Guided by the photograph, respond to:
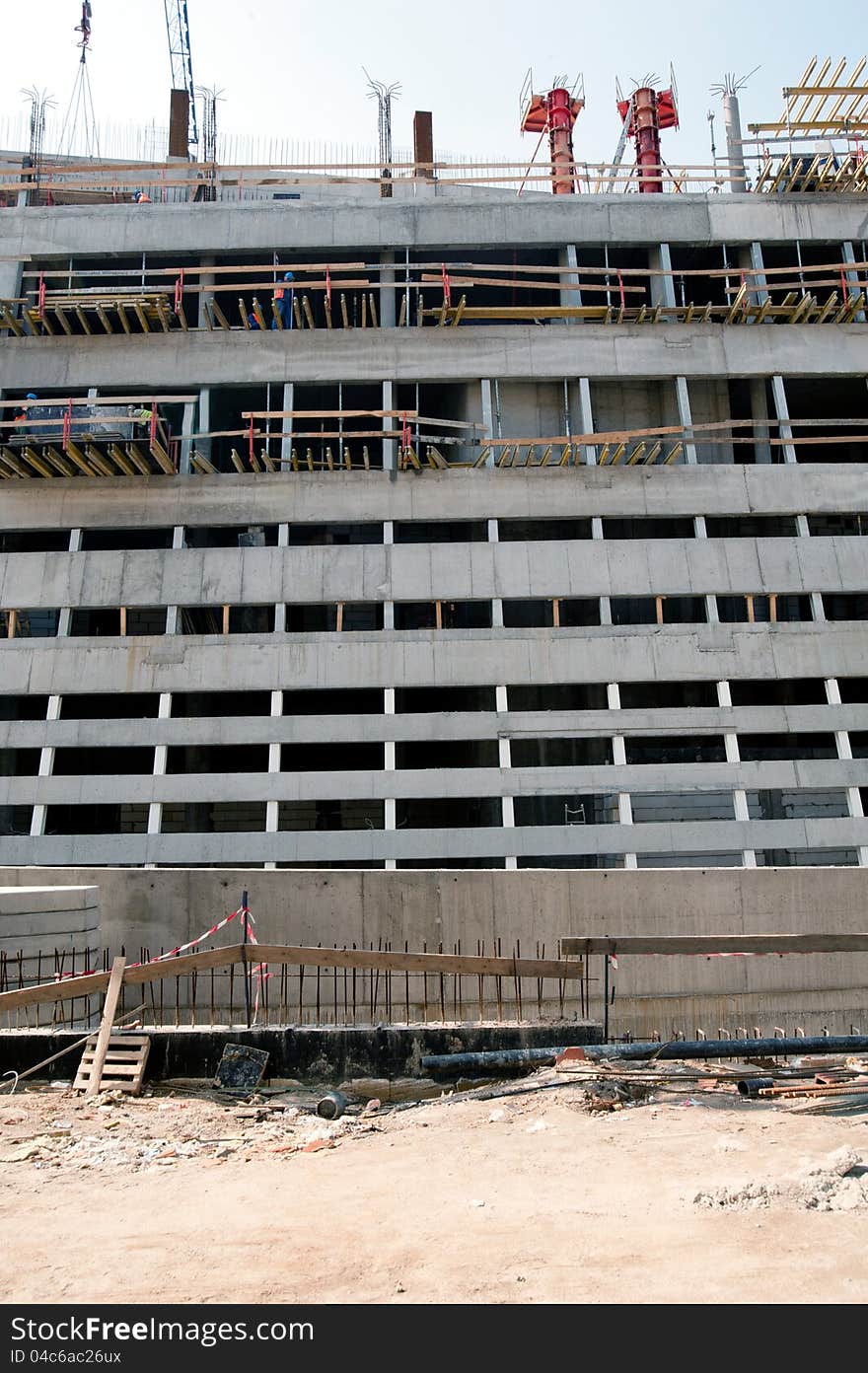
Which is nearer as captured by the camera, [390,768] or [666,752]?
[390,768]

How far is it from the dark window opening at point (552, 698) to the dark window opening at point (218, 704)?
803 centimetres

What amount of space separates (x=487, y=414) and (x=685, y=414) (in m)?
6.30

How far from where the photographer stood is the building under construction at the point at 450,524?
24.5 m

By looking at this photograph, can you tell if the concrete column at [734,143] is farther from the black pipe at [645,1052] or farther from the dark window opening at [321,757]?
the black pipe at [645,1052]

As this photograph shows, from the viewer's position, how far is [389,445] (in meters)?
27.1

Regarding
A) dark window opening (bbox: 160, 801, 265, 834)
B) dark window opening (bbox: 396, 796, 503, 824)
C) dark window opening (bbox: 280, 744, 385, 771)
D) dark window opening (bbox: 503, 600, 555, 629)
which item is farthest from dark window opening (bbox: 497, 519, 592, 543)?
dark window opening (bbox: 160, 801, 265, 834)

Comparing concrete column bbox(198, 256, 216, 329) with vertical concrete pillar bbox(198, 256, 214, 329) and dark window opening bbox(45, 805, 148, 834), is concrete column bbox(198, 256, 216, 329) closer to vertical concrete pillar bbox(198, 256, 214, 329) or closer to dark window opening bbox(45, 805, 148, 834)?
vertical concrete pillar bbox(198, 256, 214, 329)

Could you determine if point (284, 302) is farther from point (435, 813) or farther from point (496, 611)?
point (435, 813)

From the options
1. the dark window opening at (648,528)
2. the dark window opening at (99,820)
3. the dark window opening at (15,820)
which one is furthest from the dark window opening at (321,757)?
the dark window opening at (648,528)

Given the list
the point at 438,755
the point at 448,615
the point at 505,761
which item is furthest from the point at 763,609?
the point at 438,755

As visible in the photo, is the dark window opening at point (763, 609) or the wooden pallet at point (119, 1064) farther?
the dark window opening at point (763, 609)

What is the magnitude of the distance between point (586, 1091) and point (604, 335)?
24.9m

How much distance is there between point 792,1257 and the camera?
4477 mm

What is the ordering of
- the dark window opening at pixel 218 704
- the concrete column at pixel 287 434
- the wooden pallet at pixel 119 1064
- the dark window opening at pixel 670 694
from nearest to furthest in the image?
1. the wooden pallet at pixel 119 1064
2. the concrete column at pixel 287 434
3. the dark window opening at pixel 218 704
4. the dark window opening at pixel 670 694
